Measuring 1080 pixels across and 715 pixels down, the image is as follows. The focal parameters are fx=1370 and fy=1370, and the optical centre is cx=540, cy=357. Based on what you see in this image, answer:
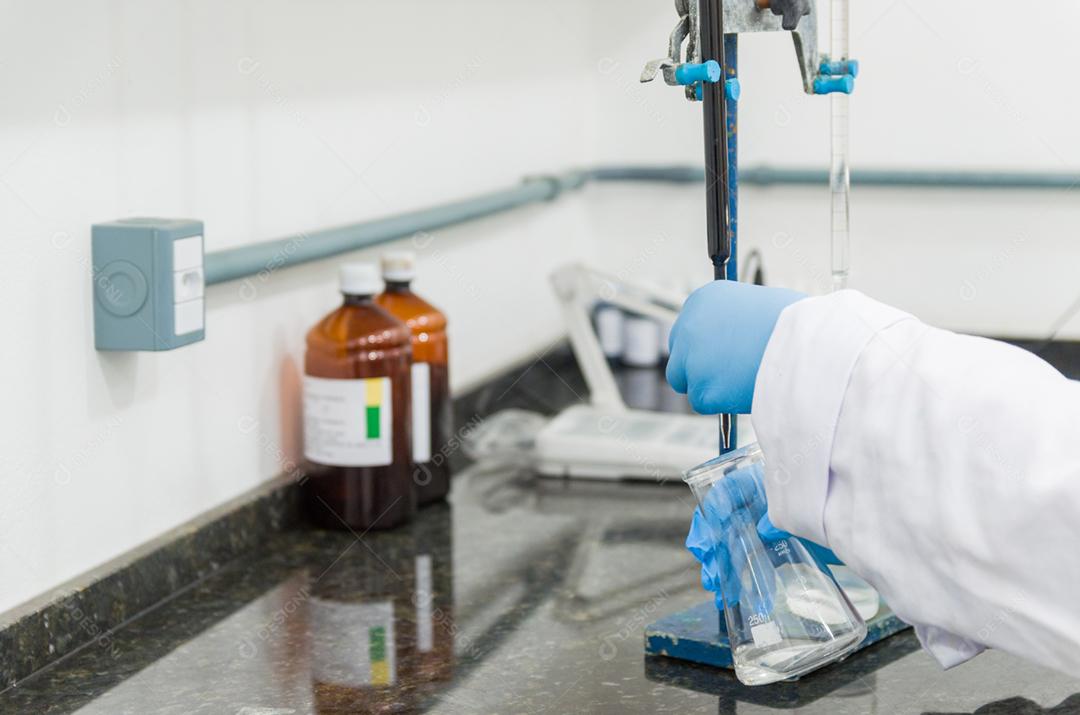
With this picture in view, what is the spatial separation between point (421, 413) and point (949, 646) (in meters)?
0.83

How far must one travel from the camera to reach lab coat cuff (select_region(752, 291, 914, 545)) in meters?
0.83

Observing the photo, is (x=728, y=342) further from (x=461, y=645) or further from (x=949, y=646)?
(x=461, y=645)

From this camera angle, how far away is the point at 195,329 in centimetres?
123

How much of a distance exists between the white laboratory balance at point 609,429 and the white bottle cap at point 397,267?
291 millimetres

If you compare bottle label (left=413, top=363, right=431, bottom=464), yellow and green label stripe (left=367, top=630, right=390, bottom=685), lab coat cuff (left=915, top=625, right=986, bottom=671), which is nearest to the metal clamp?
lab coat cuff (left=915, top=625, right=986, bottom=671)

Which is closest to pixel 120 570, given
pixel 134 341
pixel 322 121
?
pixel 134 341

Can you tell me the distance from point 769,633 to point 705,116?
0.38 m

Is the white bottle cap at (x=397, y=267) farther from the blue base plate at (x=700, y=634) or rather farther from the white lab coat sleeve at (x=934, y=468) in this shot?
the white lab coat sleeve at (x=934, y=468)

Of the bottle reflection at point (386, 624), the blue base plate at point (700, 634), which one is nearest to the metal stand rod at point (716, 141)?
the blue base plate at point (700, 634)

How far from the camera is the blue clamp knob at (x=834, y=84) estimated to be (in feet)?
3.57

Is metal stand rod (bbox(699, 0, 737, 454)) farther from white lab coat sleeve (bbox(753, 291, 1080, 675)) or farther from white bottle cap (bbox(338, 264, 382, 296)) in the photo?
white bottle cap (bbox(338, 264, 382, 296))

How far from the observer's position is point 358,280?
143cm

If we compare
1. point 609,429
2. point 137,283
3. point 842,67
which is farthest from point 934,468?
point 609,429

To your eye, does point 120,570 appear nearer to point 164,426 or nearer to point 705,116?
point 164,426
